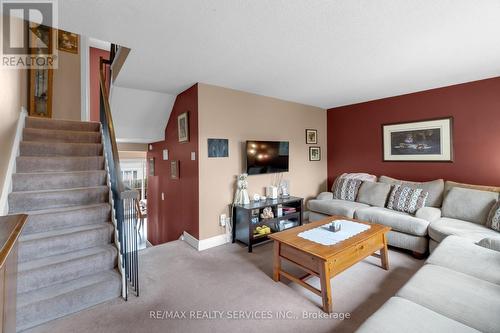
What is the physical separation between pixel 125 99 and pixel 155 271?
8.50 feet

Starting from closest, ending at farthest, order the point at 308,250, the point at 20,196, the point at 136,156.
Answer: the point at 308,250 < the point at 20,196 < the point at 136,156

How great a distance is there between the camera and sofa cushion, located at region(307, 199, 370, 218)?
136 inches

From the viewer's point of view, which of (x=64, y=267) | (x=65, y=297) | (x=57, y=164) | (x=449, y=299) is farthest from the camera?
(x=57, y=164)

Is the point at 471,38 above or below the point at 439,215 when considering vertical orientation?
above

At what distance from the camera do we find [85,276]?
202 cm

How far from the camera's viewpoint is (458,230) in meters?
2.48

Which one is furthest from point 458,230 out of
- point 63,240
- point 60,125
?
point 60,125

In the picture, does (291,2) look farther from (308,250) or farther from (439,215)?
(439,215)

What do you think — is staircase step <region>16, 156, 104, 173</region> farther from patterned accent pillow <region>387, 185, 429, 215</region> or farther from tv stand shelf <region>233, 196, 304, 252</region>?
patterned accent pillow <region>387, 185, 429, 215</region>

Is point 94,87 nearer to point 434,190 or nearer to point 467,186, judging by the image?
point 434,190

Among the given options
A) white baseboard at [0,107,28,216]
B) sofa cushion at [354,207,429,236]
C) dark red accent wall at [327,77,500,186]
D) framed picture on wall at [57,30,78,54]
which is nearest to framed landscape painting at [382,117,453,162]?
dark red accent wall at [327,77,500,186]

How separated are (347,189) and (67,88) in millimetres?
5578

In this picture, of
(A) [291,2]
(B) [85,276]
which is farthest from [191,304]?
(A) [291,2]

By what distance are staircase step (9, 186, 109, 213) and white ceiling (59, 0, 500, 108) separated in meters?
1.51
